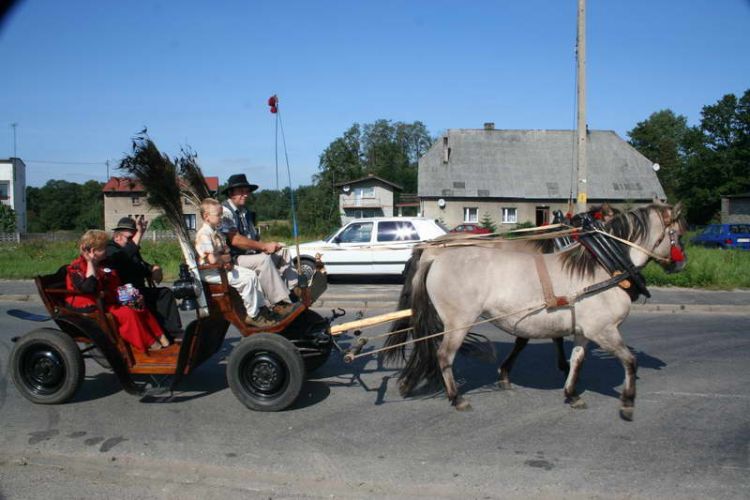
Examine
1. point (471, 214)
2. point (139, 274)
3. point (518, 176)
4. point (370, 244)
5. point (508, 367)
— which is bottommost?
point (508, 367)

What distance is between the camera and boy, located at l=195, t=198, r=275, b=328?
17.7 ft

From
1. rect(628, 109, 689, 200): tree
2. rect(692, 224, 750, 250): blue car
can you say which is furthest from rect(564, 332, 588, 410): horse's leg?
rect(628, 109, 689, 200): tree

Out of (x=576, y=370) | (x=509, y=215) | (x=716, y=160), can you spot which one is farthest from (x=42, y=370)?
(x=716, y=160)

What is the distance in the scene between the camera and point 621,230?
5.47 meters

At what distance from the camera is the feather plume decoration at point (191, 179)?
5.85 meters

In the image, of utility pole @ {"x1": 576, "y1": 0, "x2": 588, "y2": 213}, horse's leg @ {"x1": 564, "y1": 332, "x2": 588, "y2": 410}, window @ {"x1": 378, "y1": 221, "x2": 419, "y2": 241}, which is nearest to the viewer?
horse's leg @ {"x1": 564, "y1": 332, "x2": 588, "y2": 410}

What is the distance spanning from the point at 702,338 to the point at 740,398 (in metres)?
3.02

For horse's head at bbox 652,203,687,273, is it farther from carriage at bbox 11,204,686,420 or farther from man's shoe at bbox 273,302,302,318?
man's shoe at bbox 273,302,302,318

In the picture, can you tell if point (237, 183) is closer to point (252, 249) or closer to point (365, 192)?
point (252, 249)

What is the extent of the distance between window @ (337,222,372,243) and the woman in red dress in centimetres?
982

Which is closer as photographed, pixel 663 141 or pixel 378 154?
pixel 663 141

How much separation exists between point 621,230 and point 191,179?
4188 mm

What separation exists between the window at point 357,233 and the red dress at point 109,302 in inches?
391

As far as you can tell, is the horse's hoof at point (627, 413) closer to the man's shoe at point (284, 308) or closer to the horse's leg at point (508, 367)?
the horse's leg at point (508, 367)
